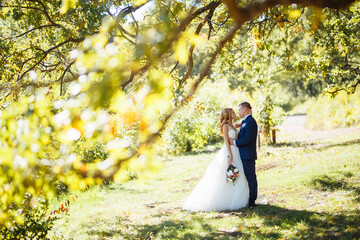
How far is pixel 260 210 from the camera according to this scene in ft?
21.0

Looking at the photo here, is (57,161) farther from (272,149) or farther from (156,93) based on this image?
(272,149)


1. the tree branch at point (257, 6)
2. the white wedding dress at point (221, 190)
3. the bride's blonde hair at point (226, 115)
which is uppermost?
the tree branch at point (257, 6)

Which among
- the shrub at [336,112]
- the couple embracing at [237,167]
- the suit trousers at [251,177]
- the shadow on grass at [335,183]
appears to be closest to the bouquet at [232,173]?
the couple embracing at [237,167]

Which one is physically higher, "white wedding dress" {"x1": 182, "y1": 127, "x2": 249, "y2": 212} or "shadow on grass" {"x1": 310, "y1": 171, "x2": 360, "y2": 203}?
"white wedding dress" {"x1": 182, "y1": 127, "x2": 249, "y2": 212}

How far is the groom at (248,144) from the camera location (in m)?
6.54

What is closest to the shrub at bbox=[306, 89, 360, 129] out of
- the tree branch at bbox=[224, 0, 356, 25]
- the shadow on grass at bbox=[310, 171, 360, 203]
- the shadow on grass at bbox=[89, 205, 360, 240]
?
the shadow on grass at bbox=[310, 171, 360, 203]

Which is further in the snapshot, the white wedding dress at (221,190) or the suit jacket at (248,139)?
the white wedding dress at (221,190)

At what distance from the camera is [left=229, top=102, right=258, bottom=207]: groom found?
6.54m

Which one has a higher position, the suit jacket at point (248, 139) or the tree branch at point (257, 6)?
the tree branch at point (257, 6)

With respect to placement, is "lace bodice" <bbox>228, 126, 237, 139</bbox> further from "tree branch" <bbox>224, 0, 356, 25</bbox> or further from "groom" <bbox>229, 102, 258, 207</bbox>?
"tree branch" <bbox>224, 0, 356, 25</bbox>

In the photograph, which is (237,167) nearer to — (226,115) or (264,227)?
(226,115)

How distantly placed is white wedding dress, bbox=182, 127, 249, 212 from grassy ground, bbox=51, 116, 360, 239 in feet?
0.83

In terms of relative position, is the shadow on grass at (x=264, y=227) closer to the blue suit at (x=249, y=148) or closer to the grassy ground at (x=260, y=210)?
the grassy ground at (x=260, y=210)

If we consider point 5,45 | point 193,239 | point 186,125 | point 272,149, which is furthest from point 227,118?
point 186,125
